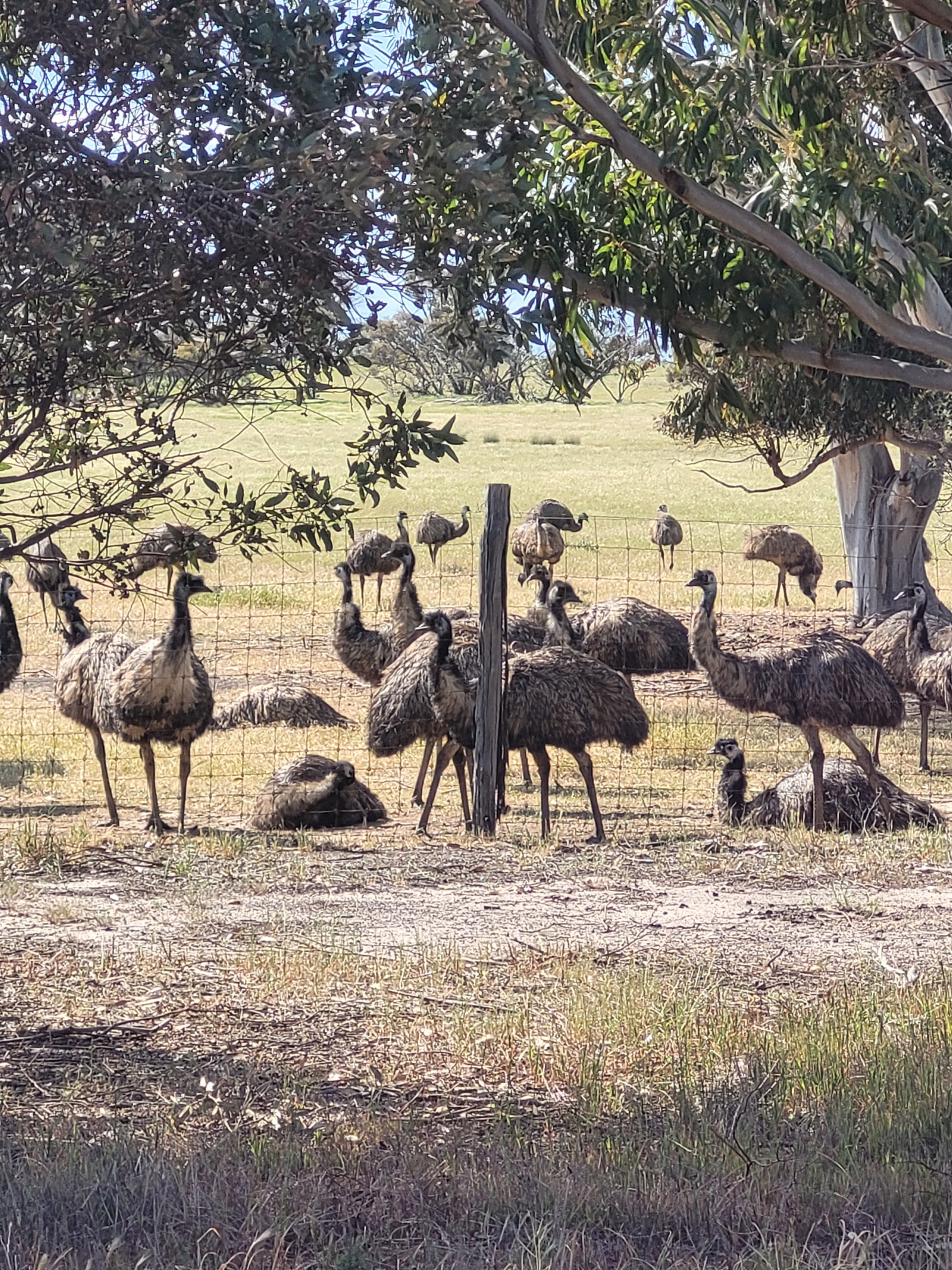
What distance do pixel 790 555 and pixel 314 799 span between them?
16.0 metres

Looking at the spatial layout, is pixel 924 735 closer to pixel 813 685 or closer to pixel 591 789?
pixel 813 685

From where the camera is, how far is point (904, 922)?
818cm

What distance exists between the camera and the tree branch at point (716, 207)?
7305mm

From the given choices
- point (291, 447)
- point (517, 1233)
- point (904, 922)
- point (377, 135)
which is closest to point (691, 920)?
point (904, 922)

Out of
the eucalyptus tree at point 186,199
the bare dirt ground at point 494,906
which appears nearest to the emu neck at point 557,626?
the bare dirt ground at point 494,906

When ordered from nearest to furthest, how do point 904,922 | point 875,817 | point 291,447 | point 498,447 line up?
point 904,922 → point 875,817 → point 291,447 → point 498,447

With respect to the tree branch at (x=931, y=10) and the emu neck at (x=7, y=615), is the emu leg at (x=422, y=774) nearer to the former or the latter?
the emu neck at (x=7, y=615)

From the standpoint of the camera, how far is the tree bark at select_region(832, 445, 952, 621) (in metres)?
23.1

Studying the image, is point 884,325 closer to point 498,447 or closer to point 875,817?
point 875,817

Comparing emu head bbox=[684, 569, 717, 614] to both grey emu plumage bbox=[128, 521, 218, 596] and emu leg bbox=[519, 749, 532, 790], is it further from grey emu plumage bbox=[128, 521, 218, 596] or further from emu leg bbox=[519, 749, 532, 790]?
grey emu plumage bbox=[128, 521, 218, 596]

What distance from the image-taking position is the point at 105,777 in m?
11.9

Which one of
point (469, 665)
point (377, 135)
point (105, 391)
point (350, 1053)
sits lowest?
point (350, 1053)

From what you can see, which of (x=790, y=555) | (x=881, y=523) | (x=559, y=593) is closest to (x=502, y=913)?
(x=559, y=593)

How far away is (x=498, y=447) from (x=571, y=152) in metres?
53.8
